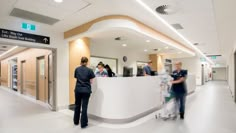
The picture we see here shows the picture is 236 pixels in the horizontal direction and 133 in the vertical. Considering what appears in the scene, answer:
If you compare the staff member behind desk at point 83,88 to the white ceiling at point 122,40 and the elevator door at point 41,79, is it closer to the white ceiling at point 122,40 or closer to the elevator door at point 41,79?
the white ceiling at point 122,40

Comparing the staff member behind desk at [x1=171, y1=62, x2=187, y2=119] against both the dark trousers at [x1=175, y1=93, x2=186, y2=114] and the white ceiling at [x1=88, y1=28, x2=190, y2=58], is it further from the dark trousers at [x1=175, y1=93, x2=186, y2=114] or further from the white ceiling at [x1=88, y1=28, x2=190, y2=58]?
the white ceiling at [x1=88, y1=28, x2=190, y2=58]

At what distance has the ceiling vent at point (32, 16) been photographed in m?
3.76

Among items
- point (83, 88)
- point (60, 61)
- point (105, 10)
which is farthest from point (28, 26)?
point (83, 88)

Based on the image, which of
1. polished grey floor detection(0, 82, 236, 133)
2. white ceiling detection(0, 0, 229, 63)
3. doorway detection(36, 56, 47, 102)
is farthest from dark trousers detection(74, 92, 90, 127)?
doorway detection(36, 56, 47, 102)

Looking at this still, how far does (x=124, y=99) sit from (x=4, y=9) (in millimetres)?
3443

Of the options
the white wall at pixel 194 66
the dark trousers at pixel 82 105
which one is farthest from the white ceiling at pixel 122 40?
the white wall at pixel 194 66

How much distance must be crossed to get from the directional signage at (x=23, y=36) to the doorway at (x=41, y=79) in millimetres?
1983

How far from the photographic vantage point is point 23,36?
4352 mm

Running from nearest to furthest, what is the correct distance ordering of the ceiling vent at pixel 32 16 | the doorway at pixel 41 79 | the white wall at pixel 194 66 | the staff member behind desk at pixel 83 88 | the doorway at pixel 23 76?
the staff member behind desk at pixel 83 88
the ceiling vent at pixel 32 16
the doorway at pixel 41 79
the doorway at pixel 23 76
the white wall at pixel 194 66

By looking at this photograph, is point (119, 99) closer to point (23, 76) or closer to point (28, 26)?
point (28, 26)

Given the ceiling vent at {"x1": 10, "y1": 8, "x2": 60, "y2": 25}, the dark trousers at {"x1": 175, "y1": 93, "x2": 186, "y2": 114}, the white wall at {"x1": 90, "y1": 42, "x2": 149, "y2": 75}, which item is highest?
the ceiling vent at {"x1": 10, "y1": 8, "x2": 60, "y2": 25}

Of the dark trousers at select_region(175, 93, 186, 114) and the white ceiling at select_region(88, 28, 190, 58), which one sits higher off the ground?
the white ceiling at select_region(88, 28, 190, 58)

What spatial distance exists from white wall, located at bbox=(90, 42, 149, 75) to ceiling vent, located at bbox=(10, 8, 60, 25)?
2579mm

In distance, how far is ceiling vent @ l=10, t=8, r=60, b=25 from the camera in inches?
148
